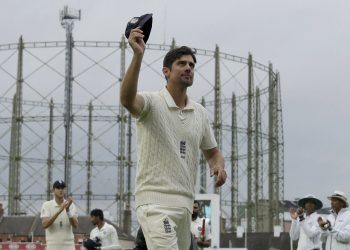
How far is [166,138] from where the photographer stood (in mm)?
5332

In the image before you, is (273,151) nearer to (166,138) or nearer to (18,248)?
(18,248)

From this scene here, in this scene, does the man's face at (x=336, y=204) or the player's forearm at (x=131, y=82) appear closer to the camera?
the player's forearm at (x=131, y=82)

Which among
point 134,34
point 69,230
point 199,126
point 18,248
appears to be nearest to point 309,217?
point 69,230

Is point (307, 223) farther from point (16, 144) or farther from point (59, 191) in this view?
point (16, 144)

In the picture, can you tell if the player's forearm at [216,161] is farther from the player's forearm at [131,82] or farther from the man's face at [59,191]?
the man's face at [59,191]

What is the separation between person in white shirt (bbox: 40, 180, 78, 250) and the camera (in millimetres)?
11094

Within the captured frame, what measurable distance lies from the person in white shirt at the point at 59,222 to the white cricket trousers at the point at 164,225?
5.78 m

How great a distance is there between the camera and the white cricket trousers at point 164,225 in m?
5.22

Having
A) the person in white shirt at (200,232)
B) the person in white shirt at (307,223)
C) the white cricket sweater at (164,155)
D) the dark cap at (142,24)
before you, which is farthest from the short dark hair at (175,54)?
the person in white shirt at (307,223)

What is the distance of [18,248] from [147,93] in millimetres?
19055

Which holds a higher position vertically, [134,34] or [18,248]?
[134,34]

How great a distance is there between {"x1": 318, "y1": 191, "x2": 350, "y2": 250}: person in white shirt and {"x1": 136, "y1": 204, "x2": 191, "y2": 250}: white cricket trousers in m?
5.98

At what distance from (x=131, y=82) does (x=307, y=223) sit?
7.91 metres

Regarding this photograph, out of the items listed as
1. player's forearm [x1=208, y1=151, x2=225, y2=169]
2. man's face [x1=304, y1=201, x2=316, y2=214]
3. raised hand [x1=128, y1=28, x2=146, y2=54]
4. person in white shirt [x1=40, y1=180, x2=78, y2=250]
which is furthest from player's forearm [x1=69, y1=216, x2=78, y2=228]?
raised hand [x1=128, y1=28, x2=146, y2=54]
